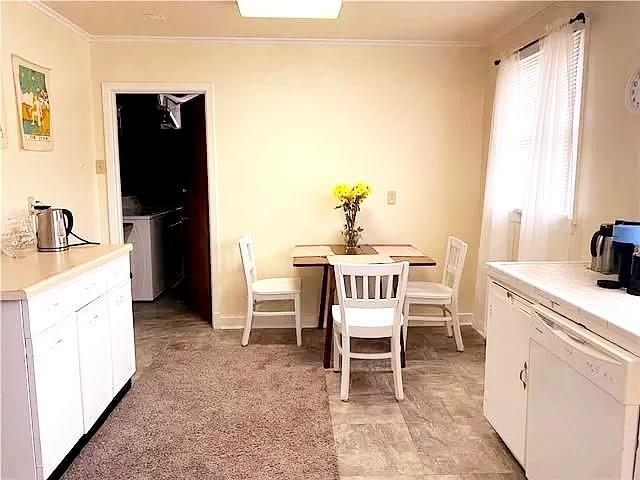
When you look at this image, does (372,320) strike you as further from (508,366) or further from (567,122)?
(567,122)

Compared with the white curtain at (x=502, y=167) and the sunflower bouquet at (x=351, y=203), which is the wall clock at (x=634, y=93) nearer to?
the white curtain at (x=502, y=167)

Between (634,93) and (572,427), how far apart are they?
1.66 meters

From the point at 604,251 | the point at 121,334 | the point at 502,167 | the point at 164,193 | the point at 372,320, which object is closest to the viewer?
the point at 604,251

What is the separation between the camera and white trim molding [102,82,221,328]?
4289mm

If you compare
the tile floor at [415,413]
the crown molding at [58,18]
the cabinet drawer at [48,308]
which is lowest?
the tile floor at [415,413]

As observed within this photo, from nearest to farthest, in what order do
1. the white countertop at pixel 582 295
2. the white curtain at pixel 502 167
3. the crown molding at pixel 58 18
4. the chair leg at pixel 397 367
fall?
1. the white countertop at pixel 582 295
2. the chair leg at pixel 397 367
3. the crown molding at pixel 58 18
4. the white curtain at pixel 502 167

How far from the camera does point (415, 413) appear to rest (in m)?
2.99

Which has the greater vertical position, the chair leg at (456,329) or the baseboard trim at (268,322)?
the chair leg at (456,329)

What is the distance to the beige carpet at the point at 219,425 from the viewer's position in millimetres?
2441

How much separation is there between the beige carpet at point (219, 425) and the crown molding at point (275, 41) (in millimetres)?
2585

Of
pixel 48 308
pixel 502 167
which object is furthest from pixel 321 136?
pixel 48 308

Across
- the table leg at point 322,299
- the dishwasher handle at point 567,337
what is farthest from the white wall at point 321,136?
the dishwasher handle at point 567,337

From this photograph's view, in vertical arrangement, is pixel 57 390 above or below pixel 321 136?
below

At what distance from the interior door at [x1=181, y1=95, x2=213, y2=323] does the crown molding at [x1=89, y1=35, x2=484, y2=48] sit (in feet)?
1.60
